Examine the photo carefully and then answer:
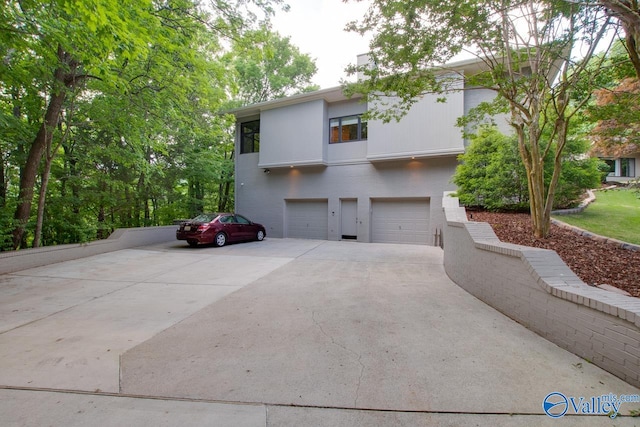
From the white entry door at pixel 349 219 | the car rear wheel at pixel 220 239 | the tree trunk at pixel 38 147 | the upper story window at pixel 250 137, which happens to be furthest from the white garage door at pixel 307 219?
the tree trunk at pixel 38 147

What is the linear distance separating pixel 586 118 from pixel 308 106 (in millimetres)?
10257

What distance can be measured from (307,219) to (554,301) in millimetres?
11551

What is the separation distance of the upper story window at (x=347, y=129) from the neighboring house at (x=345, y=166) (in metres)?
0.05

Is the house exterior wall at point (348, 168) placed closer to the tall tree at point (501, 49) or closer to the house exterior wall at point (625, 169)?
the tall tree at point (501, 49)

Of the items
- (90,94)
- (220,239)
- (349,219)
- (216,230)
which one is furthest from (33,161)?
(349,219)

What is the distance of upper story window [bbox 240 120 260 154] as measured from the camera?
15266 millimetres

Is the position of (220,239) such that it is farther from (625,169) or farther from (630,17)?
(625,169)

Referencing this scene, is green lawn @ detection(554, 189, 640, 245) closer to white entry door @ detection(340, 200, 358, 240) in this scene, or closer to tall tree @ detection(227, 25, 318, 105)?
white entry door @ detection(340, 200, 358, 240)

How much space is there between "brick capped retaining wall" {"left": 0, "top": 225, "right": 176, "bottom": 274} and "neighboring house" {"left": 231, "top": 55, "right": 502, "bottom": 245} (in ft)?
16.3

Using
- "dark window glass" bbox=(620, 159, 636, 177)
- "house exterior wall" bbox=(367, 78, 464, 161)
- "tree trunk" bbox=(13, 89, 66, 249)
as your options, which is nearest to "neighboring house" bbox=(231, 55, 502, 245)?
"house exterior wall" bbox=(367, 78, 464, 161)

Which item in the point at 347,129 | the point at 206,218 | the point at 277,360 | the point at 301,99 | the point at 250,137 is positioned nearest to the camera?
the point at 277,360

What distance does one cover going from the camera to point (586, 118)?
5117mm

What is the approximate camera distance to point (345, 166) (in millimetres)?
12844

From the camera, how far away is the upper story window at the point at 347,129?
41.2ft
